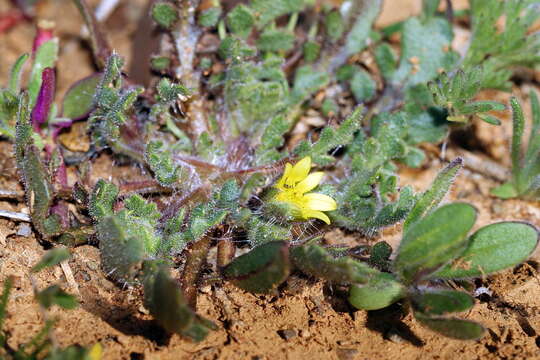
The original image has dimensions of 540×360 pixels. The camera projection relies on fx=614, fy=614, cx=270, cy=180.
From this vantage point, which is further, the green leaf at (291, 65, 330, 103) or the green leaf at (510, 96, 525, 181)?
the green leaf at (291, 65, 330, 103)

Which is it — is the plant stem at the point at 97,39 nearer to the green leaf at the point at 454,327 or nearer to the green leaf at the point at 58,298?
the green leaf at the point at 58,298

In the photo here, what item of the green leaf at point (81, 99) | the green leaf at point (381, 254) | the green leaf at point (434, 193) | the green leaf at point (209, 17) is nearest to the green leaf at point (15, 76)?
the green leaf at point (81, 99)

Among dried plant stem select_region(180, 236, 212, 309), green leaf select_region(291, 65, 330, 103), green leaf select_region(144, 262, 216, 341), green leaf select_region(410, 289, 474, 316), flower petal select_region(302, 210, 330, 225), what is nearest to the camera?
green leaf select_region(144, 262, 216, 341)

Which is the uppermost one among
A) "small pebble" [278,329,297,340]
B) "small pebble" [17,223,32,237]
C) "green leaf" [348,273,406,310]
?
"small pebble" [17,223,32,237]

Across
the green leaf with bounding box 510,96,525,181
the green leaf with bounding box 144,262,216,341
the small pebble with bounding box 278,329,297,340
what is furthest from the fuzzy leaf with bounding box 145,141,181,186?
the green leaf with bounding box 510,96,525,181

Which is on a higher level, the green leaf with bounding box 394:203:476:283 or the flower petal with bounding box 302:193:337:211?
the green leaf with bounding box 394:203:476:283

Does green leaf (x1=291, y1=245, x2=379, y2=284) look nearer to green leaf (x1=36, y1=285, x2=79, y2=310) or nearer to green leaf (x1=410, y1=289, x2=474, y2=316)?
green leaf (x1=410, y1=289, x2=474, y2=316)

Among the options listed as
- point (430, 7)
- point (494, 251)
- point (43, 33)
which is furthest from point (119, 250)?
point (430, 7)

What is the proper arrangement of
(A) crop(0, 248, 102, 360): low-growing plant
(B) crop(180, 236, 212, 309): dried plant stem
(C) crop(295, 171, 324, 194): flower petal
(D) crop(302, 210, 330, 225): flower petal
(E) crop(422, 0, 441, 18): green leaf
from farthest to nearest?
(E) crop(422, 0, 441, 18): green leaf → (C) crop(295, 171, 324, 194): flower petal → (D) crop(302, 210, 330, 225): flower petal → (B) crop(180, 236, 212, 309): dried plant stem → (A) crop(0, 248, 102, 360): low-growing plant
